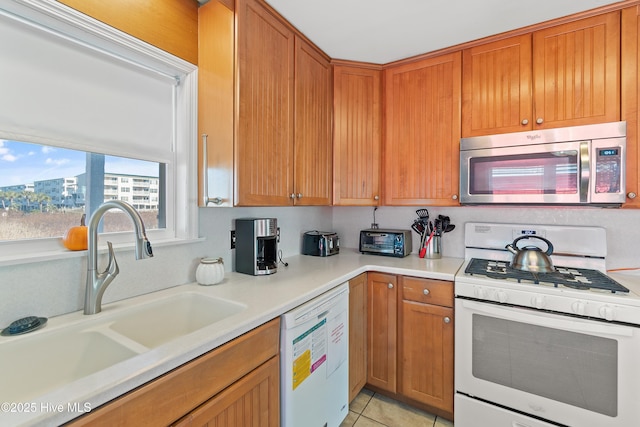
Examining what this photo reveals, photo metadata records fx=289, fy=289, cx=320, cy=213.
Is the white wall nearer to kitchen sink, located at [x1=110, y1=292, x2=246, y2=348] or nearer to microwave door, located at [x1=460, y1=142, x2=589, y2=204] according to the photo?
microwave door, located at [x1=460, y1=142, x2=589, y2=204]

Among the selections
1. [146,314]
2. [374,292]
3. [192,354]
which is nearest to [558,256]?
[374,292]

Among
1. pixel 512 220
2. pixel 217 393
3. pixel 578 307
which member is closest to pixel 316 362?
pixel 217 393

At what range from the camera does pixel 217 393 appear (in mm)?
952

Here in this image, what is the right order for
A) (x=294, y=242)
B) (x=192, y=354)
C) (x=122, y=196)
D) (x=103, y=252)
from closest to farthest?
(x=192, y=354), (x=103, y=252), (x=122, y=196), (x=294, y=242)

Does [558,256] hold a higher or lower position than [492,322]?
higher

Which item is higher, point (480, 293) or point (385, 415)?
point (480, 293)

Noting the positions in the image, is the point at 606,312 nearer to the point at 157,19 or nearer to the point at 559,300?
the point at 559,300

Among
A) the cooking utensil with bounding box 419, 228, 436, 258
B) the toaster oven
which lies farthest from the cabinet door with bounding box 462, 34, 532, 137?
the toaster oven

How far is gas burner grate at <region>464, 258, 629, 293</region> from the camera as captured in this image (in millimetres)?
1419

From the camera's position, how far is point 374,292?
1.94m

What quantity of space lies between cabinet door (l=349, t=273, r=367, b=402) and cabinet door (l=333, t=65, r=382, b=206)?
2.17 feet

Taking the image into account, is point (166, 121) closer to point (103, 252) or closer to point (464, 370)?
point (103, 252)

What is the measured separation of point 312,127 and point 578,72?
1.56m

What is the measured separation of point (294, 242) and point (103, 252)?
4.27 feet
